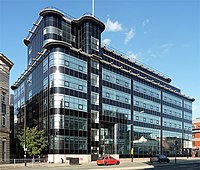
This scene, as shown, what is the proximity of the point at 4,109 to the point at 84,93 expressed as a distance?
1907 cm

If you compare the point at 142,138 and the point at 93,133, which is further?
the point at 142,138

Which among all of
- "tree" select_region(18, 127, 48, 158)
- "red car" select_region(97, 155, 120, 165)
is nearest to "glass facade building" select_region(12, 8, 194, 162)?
"tree" select_region(18, 127, 48, 158)

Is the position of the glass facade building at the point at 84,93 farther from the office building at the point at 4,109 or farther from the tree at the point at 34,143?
the office building at the point at 4,109

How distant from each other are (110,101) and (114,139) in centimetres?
928

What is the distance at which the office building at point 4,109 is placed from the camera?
166 feet

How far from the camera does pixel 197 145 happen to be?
446ft

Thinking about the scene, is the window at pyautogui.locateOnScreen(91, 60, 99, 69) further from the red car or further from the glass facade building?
the red car

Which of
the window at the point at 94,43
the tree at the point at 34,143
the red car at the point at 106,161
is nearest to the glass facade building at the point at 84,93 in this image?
the window at the point at 94,43

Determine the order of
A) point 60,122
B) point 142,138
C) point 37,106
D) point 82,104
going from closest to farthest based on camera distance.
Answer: point 60,122, point 82,104, point 37,106, point 142,138

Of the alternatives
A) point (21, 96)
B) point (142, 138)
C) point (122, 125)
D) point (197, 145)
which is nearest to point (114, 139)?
point (122, 125)

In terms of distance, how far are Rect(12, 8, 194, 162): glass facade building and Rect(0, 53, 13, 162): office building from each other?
32.8 feet

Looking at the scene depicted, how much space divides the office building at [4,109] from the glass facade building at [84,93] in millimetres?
10000

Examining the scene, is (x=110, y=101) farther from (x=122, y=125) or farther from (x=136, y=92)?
(x=136, y=92)

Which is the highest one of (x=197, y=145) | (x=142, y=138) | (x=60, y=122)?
(x=60, y=122)
